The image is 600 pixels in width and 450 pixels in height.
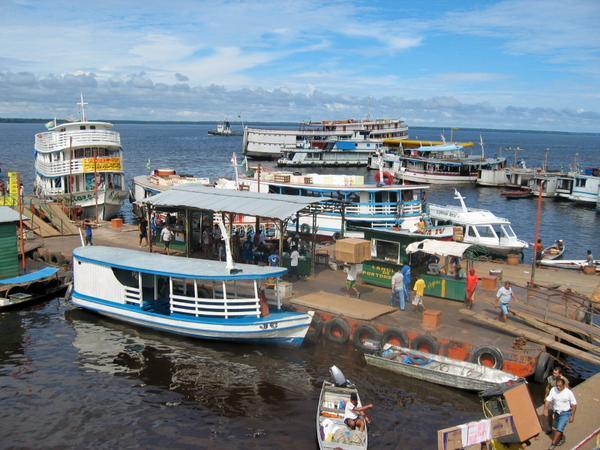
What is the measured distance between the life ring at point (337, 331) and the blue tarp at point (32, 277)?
13.1m

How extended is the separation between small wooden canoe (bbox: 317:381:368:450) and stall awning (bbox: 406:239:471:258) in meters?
8.13

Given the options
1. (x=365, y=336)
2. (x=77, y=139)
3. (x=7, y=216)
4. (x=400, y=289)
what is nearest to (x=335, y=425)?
(x=365, y=336)

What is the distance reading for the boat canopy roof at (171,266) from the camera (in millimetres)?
19859

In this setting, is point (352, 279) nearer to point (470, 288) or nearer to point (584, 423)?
point (470, 288)

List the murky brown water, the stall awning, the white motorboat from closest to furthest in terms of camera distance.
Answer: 1. the murky brown water
2. the stall awning
3. the white motorboat

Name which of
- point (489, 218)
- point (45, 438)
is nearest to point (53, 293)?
point (45, 438)

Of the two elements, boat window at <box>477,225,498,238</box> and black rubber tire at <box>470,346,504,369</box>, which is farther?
boat window at <box>477,225,498,238</box>

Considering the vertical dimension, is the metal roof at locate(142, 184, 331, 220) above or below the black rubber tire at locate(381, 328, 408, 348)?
above

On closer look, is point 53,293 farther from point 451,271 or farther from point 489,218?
point 489,218

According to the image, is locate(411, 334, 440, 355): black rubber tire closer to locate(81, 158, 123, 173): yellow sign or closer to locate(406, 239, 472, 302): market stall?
locate(406, 239, 472, 302): market stall

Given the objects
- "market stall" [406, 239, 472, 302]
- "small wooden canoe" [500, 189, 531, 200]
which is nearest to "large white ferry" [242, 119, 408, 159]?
"small wooden canoe" [500, 189, 531, 200]

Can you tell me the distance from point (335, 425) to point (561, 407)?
16.9ft

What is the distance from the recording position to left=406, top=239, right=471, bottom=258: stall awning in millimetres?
21922

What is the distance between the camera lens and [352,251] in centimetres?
2316
